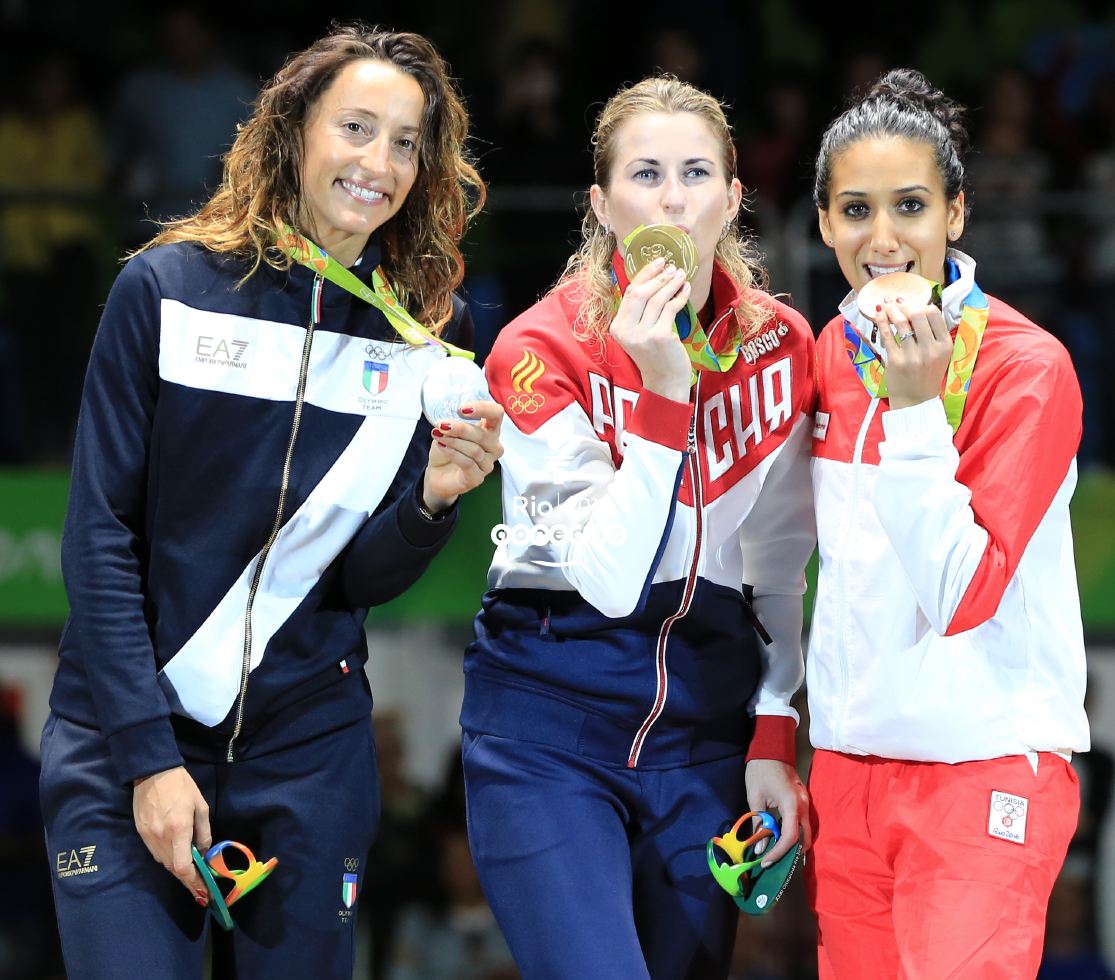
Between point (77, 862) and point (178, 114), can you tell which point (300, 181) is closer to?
point (77, 862)

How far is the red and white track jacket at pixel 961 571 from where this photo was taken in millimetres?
2463

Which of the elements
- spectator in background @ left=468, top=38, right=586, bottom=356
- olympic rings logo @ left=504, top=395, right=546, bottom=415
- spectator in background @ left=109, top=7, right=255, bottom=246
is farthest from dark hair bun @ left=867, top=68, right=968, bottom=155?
spectator in background @ left=109, top=7, right=255, bottom=246

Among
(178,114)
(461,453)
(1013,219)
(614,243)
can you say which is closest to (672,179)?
(614,243)

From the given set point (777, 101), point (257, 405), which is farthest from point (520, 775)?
point (777, 101)

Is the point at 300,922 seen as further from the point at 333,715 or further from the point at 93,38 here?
the point at 93,38

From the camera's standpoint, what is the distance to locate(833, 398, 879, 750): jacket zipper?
8.75 feet

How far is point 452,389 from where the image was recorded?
2566mm

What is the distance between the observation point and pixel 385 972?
242 inches

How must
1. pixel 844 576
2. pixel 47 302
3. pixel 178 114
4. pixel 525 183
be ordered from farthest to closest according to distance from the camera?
pixel 178 114
pixel 525 183
pixel 47 302
pixel 844 576

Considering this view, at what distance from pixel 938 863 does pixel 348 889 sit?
92 cm

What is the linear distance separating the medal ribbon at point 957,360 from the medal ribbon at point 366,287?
628mm

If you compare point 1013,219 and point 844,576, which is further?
point 1013,219

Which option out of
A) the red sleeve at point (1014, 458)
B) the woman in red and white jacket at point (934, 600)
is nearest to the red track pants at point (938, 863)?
the woman in red and white jacket at point (934, 600)

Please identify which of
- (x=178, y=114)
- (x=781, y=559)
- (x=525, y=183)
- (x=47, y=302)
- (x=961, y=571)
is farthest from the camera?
(x=178, y=114)
